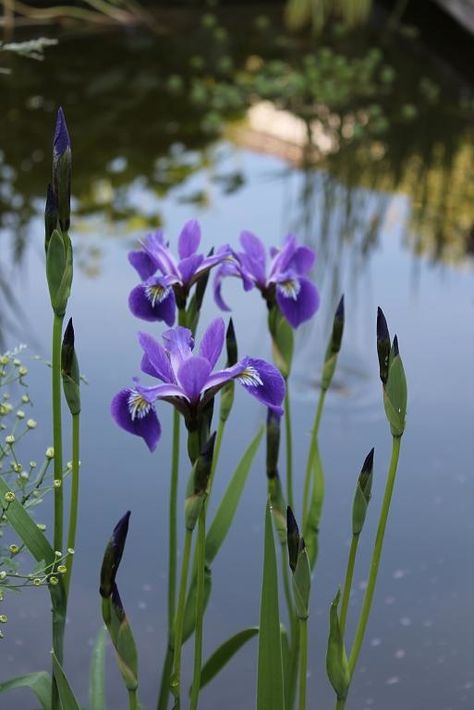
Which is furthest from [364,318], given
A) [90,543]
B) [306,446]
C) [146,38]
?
[146,38]

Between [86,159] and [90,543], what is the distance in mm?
2291

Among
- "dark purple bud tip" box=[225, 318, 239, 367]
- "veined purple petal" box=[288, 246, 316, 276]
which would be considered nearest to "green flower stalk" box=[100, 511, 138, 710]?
"dark purple bud tip" box=[225, 318, 239, 367]

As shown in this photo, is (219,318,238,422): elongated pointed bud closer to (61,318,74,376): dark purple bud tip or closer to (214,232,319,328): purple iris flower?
(214,232,319,328): purple iris flower

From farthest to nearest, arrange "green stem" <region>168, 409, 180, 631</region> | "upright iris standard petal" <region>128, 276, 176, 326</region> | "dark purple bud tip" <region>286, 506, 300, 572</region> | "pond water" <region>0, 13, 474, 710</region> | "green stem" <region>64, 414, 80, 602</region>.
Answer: "pond water" <region>0, 13, 474, 710</region>, "green stem" <region>168, 409, 180, 631</region>, "upright iris standard petal" <region>128, 276, 176, 326</region>, "green stem" <region>64, 414, 80, 602</region>, "dark purple bud tip" <region>286, 506, 300, 572</region>

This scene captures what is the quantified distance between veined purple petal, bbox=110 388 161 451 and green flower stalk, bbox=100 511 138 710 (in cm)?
12

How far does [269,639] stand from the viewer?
1348 mm

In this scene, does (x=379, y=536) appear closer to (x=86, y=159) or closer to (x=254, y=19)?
(x=86, y=159)

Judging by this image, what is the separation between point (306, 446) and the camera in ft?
8.64

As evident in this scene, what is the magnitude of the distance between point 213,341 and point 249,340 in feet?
5.61

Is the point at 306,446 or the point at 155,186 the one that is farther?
the point at 155,186

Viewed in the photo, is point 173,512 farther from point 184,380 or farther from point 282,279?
point 184,380

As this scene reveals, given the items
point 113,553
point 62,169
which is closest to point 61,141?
point 62,169

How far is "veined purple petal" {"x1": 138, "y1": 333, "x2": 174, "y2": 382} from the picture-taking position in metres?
1.33

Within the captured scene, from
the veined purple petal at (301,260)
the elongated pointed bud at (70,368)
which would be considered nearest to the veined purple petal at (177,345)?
the elongated pointed bud at (70,368)
